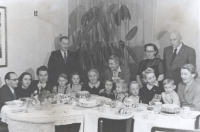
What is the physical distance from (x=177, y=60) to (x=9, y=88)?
93 cm

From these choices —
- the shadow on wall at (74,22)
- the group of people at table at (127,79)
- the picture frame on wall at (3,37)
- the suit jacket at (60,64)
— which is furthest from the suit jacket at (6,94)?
the shadow on wall at (74,22)

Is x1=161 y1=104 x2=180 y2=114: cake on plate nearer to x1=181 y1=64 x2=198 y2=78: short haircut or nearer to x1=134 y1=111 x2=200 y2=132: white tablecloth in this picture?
x1=134 y1=111 x2=200 y2=132: white tablecloth

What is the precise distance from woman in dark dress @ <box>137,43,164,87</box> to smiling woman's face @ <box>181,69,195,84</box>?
5.8 inches

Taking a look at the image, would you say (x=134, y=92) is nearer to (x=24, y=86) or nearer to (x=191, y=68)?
(x=191, y=68)

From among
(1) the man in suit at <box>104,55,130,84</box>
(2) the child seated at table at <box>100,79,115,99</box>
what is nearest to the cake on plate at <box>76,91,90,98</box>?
(2) the child seated at table at <box>100,79,115,99</box>

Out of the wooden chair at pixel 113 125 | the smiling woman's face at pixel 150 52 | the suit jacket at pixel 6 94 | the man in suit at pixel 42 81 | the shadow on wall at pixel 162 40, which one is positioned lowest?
the wooden chair at pixel 113 125

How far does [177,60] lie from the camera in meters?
1.38

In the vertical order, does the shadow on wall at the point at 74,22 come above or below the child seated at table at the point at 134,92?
above

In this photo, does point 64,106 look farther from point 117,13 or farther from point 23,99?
point 117,13

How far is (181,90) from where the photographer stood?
4.32 feet

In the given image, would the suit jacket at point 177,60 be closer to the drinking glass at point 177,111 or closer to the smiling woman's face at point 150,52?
the smiling woman's face at point 150,52

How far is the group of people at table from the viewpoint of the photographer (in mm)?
1276

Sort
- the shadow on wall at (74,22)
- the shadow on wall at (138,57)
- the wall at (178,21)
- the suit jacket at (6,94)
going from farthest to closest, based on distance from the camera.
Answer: the shadow on wall at (138,57)
the shadow on wall at (74,22)
the suit jacket at (6,94)
the wall at (178,21)

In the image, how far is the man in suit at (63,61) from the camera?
1.42 m
